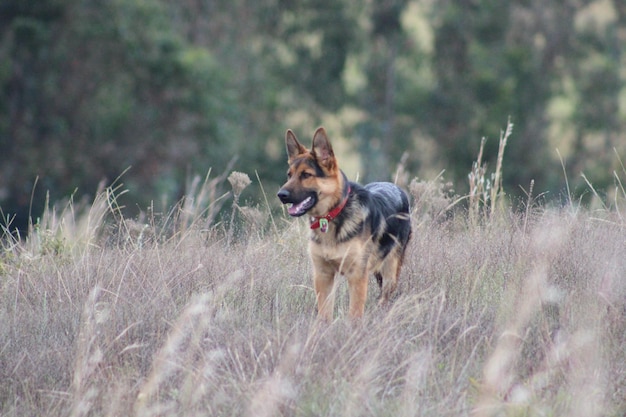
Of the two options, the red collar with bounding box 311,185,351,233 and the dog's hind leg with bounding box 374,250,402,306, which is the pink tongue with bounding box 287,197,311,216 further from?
the dog's hind leg with bounding box 374,250,402,306

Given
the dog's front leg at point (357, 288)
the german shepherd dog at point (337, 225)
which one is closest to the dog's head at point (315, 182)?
the german shepherd dog at point (337, 225)

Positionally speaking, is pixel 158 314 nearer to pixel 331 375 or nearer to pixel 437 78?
pixel 331 375

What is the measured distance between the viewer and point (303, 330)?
5.61m

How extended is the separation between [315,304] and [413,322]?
1277 millimetres

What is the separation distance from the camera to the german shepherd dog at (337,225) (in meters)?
6.46

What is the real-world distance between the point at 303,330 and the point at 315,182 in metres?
1.39

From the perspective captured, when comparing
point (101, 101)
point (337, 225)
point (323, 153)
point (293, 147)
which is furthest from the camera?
point (101, 101)

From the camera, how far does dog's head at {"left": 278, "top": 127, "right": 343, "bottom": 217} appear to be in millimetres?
6566

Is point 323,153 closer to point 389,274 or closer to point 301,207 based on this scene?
point 301,207

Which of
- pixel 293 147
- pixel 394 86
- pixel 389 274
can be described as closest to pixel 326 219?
pixel 293 147

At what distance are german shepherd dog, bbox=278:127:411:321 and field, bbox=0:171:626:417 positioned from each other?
0.21m

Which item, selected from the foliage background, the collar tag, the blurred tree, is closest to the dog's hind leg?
the collar tag

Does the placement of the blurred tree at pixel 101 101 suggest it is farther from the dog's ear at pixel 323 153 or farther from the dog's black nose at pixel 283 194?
the dog's black nose at pixel 283 194

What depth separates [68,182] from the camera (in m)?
24.0
